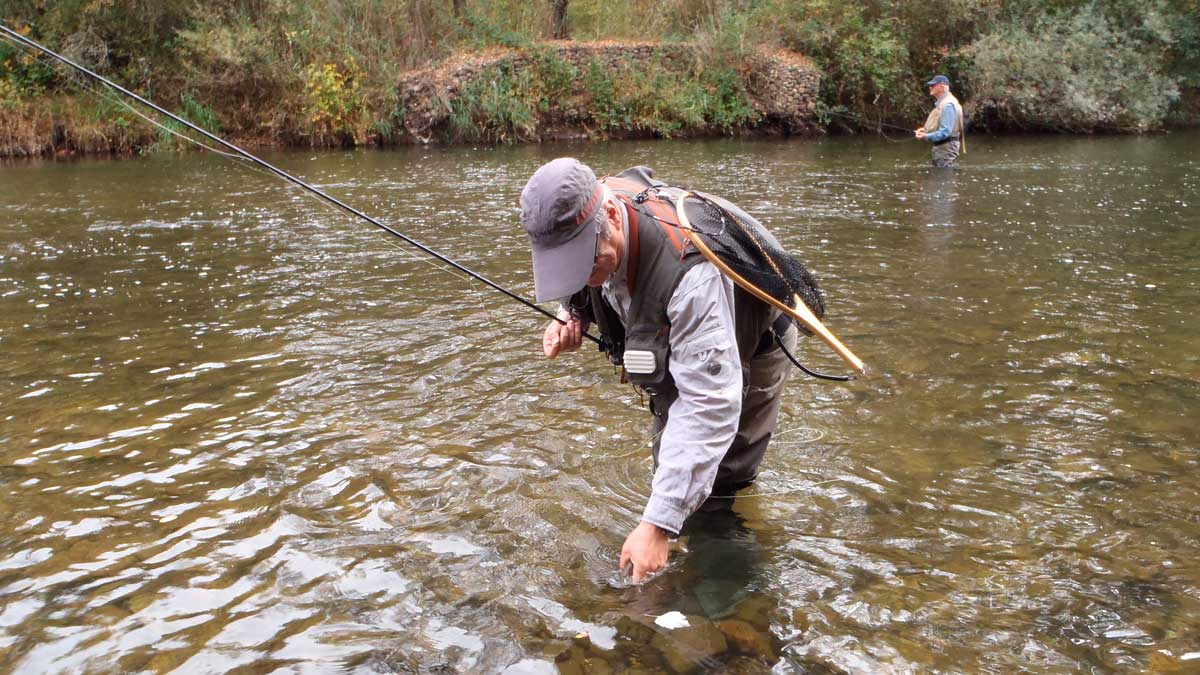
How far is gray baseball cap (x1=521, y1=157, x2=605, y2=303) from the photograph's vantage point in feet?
9.66

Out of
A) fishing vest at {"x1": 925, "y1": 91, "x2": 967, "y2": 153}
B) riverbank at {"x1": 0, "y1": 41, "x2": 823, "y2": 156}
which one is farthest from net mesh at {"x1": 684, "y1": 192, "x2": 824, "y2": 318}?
riverbank at {"x1": 0, "y1": 41, "x2": 823, "y2": 156}

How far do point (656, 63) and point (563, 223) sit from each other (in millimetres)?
25477

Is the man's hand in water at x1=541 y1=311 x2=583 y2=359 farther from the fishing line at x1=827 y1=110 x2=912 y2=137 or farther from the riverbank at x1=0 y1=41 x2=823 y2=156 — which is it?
the fishing line at x1=827 y1=110 x2=912 y2=137

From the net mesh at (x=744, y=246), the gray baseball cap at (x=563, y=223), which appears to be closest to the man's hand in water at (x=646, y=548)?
the gray baseball cap at (x=563, y=223)

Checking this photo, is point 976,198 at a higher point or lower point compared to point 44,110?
lower

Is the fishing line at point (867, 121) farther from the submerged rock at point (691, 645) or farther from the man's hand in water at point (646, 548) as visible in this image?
the man's hand in water at point (646, 548)

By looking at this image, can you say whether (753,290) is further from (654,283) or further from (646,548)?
(646,548)

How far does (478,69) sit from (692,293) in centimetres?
2388

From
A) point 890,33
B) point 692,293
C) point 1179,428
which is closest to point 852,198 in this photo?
point 1179,428

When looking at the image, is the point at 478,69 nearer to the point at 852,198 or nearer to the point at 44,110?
the point at 44,110

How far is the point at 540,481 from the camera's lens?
484 cm

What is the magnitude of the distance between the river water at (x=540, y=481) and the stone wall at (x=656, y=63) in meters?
16.2

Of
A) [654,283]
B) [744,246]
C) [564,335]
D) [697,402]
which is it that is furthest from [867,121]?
[697,402]

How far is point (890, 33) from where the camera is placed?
2862 centimetres
